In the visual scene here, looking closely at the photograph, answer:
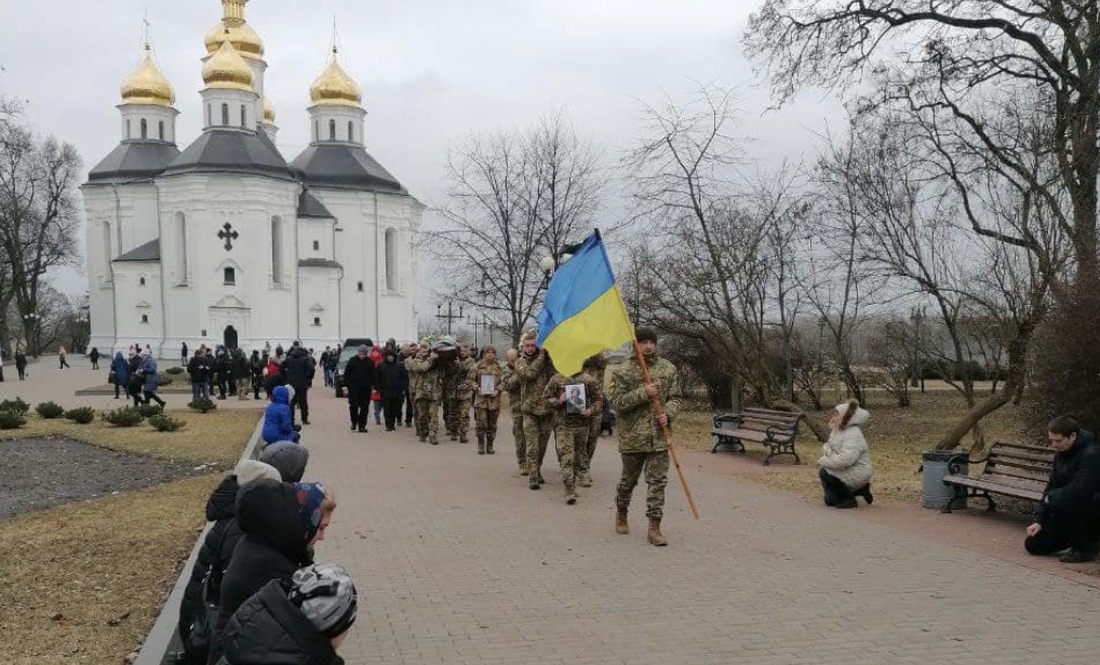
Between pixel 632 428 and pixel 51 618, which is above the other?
pixel 632 428

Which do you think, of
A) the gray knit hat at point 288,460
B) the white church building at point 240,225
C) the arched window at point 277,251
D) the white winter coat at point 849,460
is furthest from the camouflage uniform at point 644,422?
the arched window at point 277,251

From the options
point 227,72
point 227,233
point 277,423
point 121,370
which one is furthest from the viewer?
point 227,72

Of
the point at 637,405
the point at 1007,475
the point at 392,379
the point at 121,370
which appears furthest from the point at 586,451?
the point at 121,370

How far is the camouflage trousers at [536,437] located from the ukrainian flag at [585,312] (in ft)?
10.6

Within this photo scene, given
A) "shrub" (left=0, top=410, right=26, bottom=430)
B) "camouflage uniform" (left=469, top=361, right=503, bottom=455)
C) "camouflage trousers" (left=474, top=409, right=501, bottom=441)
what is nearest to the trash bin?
"camouflage uniform" (left=469, top=361, right=503, bottom=455)

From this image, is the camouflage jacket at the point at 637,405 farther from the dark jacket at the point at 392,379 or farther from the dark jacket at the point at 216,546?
the dark jacket at the point at 392,379

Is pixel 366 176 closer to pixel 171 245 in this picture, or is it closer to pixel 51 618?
pixel 171 245

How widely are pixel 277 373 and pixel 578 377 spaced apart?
505 inches

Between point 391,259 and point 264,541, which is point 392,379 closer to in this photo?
point 264,541

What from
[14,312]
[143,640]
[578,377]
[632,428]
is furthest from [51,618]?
[14,312]

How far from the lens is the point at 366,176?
70625 millimetres

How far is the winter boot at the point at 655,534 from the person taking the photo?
8.35 meters

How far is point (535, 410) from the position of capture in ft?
38.9

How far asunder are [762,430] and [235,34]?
222ft
